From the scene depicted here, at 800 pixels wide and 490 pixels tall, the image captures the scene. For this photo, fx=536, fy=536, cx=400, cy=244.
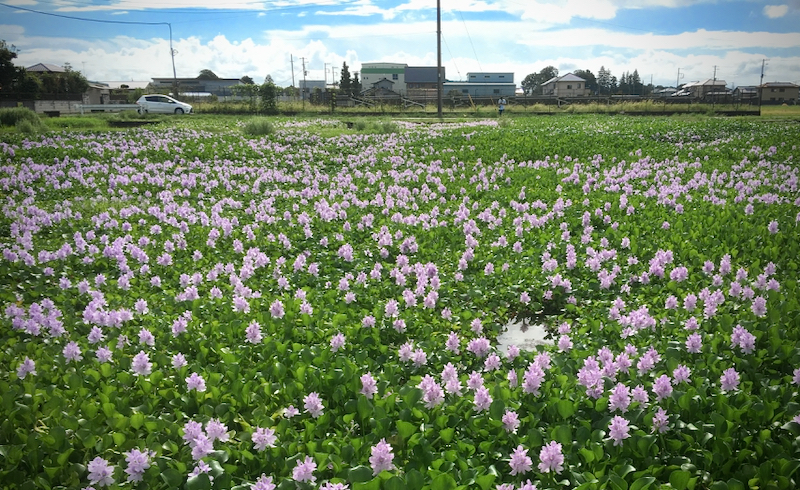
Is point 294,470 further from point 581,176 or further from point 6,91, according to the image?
point 6,91

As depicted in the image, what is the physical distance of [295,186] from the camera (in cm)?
986

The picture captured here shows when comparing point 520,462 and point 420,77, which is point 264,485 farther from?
point 420,77

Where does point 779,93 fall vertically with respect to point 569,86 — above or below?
below

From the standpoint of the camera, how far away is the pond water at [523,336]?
4.32 meters

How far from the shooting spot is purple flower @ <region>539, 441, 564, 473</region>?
2510mm

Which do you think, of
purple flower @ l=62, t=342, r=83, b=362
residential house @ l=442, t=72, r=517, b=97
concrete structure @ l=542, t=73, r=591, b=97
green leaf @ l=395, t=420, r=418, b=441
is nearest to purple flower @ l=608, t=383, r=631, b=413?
green leaf @ l=395, t=420, r=418, b=441

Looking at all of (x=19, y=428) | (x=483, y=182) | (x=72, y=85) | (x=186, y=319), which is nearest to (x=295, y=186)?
(x=483, y=182)

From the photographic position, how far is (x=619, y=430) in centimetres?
266

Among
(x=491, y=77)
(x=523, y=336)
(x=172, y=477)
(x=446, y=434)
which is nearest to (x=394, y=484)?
(x=446, y=434)

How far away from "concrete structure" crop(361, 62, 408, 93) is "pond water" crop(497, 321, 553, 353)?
3450 inches

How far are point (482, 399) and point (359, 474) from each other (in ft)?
2.80

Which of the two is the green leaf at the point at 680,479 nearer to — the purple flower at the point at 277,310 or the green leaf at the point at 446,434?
the green leaf at the point at 446,434

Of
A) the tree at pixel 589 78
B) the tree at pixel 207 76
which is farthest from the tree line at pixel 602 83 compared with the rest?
the tree at pixel 207 76

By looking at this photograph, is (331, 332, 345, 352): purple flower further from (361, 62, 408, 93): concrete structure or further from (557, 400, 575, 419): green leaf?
(361, 62, 408, 93): concrete structure
